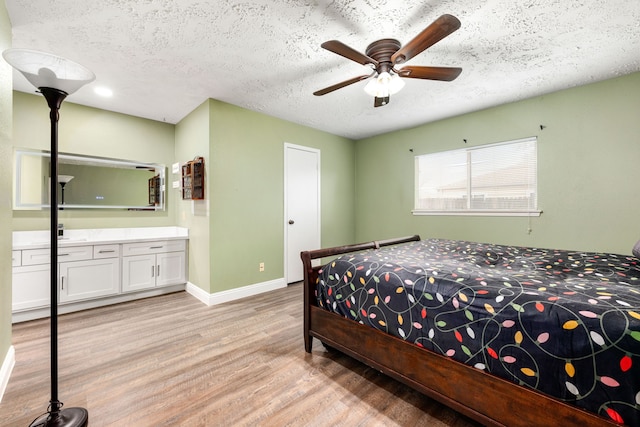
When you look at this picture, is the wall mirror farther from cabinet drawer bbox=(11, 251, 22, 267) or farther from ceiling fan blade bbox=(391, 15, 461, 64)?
ceiling fan blade bbox=(391, 15, 461, 64)

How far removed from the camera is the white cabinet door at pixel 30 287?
8.56ft

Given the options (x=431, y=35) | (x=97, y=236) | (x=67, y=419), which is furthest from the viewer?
(x=97, y=236)

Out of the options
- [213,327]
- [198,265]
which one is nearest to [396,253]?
[213,327]

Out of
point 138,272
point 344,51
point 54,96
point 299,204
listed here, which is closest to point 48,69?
point 54,96

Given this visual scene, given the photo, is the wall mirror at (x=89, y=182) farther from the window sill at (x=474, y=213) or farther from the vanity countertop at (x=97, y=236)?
the window sill at (x=474, y=213)

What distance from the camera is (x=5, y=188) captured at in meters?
1.72

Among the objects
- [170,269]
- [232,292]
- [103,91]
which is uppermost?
[103,91]

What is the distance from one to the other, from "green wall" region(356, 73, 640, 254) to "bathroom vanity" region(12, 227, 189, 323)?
3.69m

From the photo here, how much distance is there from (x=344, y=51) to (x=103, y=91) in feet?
9.24

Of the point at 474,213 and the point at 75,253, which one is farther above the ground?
the point at 474,213

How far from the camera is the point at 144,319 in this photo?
9.07 feet

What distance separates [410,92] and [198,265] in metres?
3.29

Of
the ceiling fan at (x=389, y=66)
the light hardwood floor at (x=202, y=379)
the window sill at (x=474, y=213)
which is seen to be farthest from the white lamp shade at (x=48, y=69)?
the window sill at (x=474, y=213)

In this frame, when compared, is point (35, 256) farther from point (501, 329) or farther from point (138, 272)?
point (501, 329)
